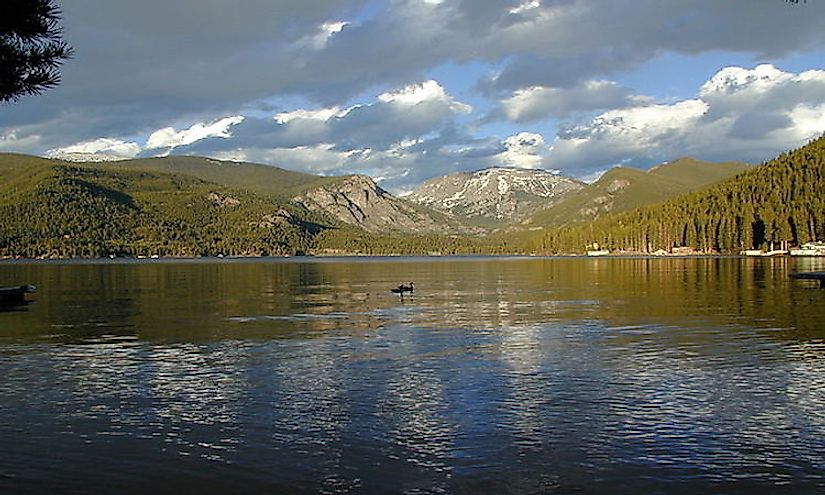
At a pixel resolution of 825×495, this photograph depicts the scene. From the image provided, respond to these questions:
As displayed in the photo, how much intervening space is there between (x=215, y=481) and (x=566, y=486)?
860 centimetres

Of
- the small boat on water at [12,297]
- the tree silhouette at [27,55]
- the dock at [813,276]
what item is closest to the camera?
the tree silhouette at [27,55]

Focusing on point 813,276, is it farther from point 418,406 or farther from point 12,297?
point 12,297

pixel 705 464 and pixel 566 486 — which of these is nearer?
pixel 566 486

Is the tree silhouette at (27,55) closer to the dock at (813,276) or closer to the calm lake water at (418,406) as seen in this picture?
the calm lake water at (418,406)

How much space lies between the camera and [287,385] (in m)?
31.3

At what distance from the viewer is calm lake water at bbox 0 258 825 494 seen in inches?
773

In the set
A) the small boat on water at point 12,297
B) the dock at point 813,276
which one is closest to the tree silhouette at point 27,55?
Result: the small boat on water at point 12,297

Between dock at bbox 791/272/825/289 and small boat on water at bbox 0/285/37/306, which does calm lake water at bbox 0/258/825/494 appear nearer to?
small boat on water at bbox 0/285/37/306

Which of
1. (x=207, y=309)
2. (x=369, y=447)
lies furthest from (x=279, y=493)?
(x=207, y=309)

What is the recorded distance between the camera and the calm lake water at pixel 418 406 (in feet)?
64.4

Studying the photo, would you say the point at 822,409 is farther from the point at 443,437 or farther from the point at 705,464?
the point at 443,437

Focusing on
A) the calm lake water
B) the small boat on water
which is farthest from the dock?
the small boat on water

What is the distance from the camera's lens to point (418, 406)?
88.8ft

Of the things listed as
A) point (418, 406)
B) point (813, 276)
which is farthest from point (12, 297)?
point (813, 276)
